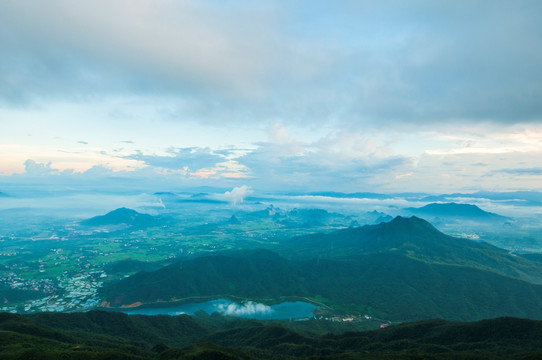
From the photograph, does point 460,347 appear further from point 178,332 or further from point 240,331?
point 178,332

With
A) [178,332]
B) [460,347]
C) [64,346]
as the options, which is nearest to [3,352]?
[64,346]

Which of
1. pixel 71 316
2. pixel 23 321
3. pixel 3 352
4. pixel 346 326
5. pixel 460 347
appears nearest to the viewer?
pixel 3 352

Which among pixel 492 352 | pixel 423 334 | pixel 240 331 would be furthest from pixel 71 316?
pixel 492 352

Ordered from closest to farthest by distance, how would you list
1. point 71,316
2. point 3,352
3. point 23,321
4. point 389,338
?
point 3,352, point 23,321, point 389,338, point 71,316

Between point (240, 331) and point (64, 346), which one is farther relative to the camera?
point (240, 331)

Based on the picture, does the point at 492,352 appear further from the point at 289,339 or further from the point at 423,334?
the point at 289,339

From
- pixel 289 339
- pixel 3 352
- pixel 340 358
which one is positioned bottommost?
pixel 289 339

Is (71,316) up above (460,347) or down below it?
below
